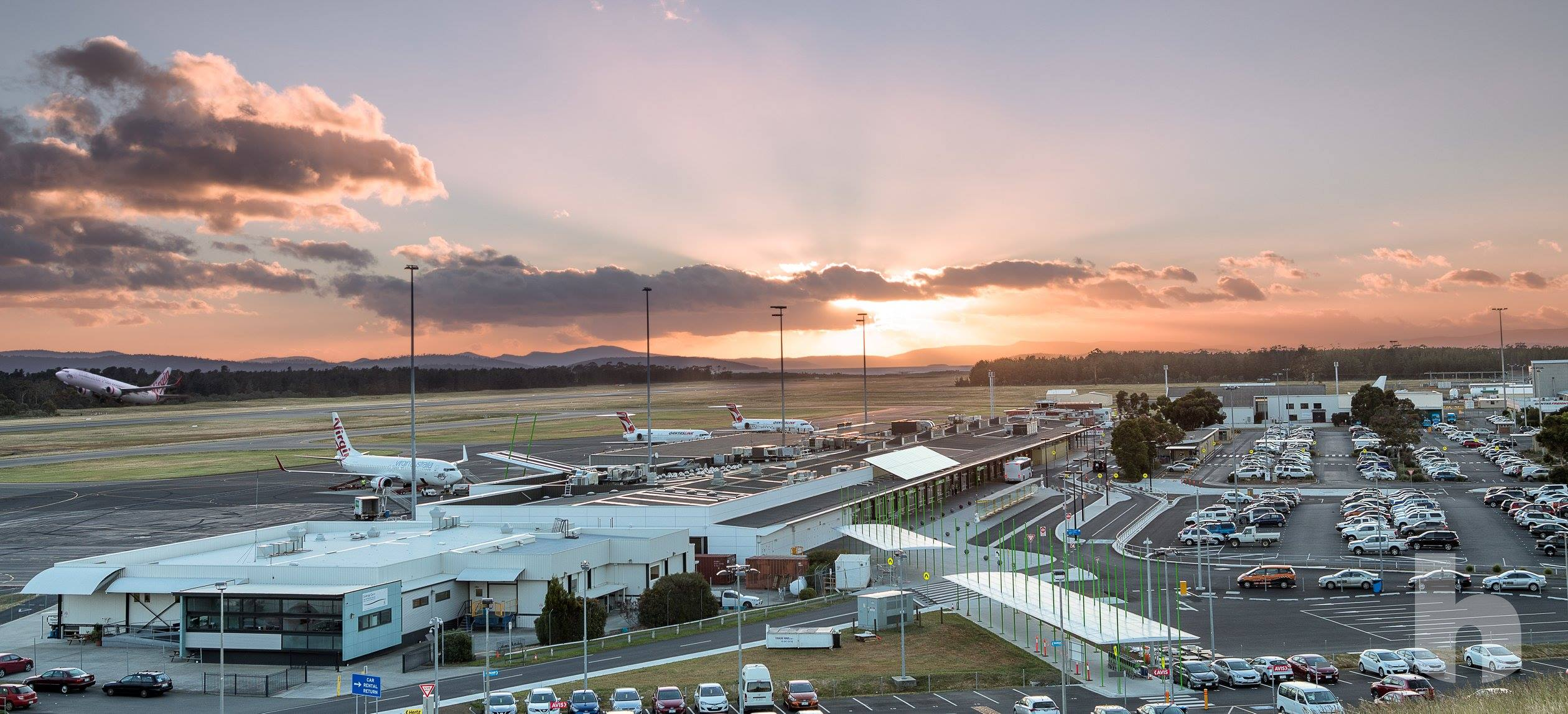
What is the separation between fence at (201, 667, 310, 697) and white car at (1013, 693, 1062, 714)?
83.9 ft

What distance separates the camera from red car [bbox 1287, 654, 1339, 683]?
32.2 metres

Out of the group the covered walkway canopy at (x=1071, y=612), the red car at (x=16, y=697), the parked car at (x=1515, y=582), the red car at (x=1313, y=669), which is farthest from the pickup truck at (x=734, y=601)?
the parked car at (x=1515, y=582)

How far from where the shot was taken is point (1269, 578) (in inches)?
1927

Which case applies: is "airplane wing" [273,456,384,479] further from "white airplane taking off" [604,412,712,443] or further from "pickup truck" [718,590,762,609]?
"pickup truck" [718,590,762,609]

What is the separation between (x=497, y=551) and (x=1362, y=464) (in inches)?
3352

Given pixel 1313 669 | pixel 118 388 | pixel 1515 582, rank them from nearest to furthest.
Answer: pixel 1313 669, pixel 1515 582, pixel 118 388

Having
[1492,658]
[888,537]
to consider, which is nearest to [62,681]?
[888,537]

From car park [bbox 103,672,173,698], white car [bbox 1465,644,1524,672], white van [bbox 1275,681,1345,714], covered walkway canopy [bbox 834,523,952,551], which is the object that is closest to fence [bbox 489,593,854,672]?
covered walkway canopy [bbox 834,523,952,551]

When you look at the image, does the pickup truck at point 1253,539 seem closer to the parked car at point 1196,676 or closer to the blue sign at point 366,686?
the parked car at point 1196,676

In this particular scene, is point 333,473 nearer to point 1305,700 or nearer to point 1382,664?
point 1382,664

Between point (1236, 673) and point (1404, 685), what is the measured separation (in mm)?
4761

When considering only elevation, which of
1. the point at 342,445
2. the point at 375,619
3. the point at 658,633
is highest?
the point at 342,445

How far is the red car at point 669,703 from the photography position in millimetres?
30344

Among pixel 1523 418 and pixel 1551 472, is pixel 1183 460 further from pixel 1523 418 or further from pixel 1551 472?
pixel 1523 418
